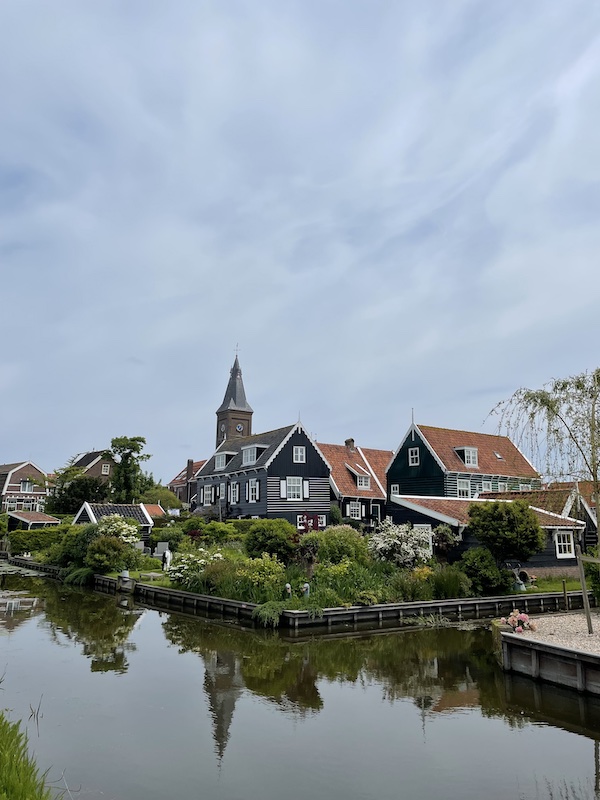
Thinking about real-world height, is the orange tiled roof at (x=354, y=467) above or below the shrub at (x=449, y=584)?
above

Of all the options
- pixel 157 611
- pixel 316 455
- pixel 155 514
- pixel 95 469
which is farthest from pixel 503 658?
pixel 95 469

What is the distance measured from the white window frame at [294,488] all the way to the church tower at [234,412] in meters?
31.2

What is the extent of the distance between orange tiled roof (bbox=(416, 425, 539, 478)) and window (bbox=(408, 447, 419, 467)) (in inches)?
57.1

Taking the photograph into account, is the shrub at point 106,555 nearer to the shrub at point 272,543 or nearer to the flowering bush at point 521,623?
the shrub at point 272,543

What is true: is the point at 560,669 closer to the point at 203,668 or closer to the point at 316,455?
the point at 203,668

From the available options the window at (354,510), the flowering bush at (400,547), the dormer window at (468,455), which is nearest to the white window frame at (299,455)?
the window at (354,510)

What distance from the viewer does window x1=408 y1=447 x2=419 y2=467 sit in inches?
1780

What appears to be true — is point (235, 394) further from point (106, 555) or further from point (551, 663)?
point (551, 663)

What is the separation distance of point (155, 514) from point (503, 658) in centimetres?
4038

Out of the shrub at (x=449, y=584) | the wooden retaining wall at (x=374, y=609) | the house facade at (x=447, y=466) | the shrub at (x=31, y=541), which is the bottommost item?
the wooden retaining wall at (x=374, y=609)

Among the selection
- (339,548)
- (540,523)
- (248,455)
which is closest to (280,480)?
(248,455)

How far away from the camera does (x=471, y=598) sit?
25.9 metres

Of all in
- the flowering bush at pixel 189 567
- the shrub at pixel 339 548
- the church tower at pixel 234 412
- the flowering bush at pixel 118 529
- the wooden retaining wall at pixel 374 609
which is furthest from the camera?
the church tower at pixel 234 412

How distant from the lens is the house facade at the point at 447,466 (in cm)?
4344
